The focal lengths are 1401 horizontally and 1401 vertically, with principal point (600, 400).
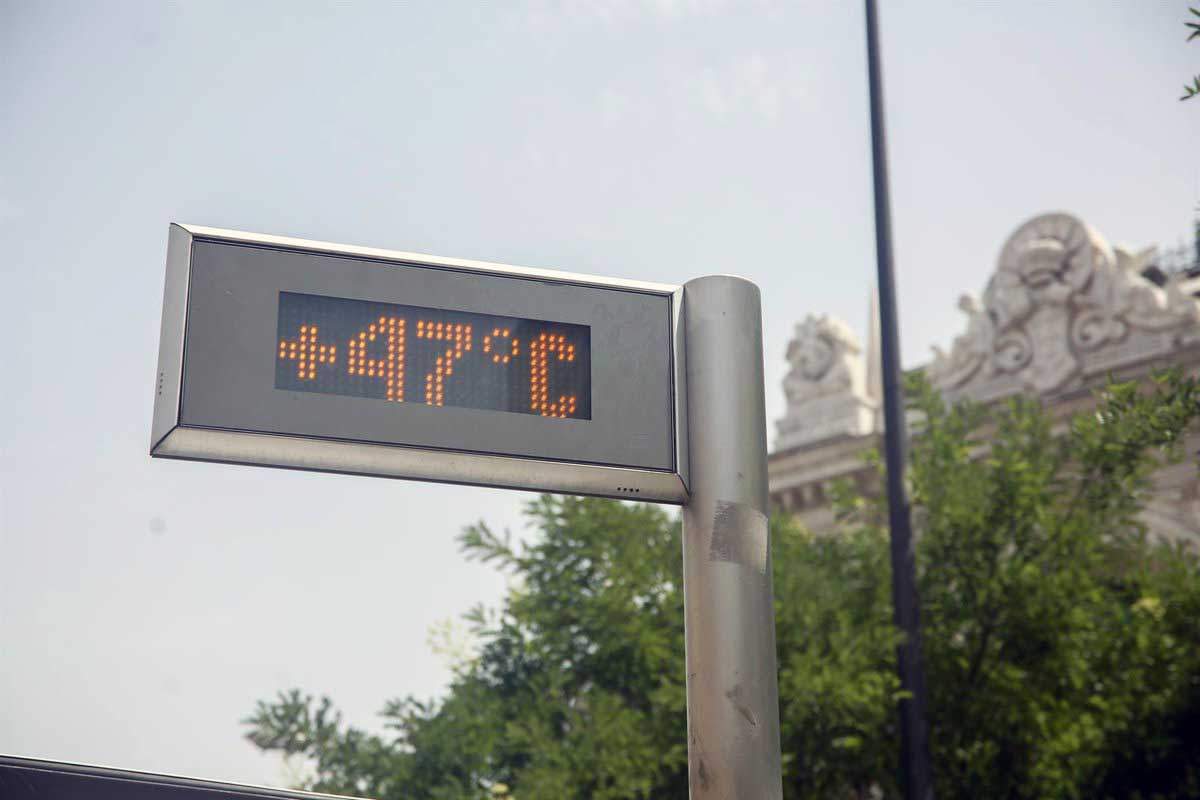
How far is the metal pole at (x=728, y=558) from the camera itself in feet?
8.79

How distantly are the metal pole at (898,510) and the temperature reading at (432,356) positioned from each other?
674cm

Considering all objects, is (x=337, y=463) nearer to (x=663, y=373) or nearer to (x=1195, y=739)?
(x=663, y=373)

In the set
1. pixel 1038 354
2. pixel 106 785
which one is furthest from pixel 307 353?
pixel 1038 354

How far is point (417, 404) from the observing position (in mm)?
2732

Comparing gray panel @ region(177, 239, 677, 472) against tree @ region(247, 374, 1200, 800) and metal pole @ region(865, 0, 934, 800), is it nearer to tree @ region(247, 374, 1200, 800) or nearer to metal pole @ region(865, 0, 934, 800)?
metal pole @ region(865, 0, 934, 800)

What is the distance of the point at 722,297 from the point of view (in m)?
3.01

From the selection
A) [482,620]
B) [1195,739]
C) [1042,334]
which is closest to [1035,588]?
[1195,739]

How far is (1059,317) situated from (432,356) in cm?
2125

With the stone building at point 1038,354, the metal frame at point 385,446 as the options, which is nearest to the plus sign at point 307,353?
the metal frame at point 385,446

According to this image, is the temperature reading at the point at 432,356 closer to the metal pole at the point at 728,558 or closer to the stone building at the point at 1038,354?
the metal pole at the point at 728,558

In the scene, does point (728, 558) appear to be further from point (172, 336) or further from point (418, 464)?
point (172, 336)

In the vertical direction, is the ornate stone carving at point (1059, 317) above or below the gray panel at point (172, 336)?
above

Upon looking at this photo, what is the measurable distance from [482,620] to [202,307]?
9448 mm

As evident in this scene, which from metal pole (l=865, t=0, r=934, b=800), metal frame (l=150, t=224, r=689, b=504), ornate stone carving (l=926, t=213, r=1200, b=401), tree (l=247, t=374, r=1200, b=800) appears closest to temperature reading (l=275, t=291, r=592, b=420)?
metal frame (l=150, t=224, r=689, b=504)
